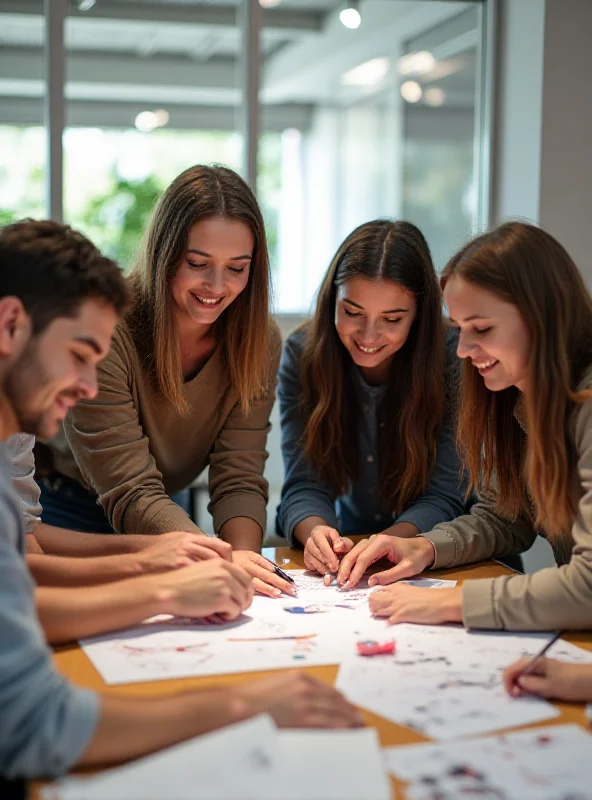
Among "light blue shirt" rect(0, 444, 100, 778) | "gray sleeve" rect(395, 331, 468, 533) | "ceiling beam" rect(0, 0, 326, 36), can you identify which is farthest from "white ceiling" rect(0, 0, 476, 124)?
"light blue shirt" rect(0, 444, 100, 778)

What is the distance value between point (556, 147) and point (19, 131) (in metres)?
2.32

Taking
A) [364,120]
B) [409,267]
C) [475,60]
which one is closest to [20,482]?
[409,267]

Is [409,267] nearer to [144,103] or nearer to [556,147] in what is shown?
[556,147]

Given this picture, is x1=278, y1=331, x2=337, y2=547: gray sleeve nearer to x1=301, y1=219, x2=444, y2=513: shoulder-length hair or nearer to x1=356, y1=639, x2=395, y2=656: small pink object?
x1=301, y1=219, x2=444, y2=513: shoulder-length hair

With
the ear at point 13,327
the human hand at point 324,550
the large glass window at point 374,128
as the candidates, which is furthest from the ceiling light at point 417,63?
the ear at point 13,327

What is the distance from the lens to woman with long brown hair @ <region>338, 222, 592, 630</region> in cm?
145

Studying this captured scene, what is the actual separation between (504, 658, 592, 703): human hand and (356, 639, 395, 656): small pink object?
187 mm

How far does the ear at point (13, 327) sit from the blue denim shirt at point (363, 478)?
1.03m

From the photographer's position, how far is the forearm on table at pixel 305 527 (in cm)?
201

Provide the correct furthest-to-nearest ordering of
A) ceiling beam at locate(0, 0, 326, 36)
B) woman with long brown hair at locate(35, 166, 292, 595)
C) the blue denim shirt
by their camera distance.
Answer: ceiling beam at locate(0, 0, 326, 36) → the blue denim shirt → woman with long brown hair at locate(35, 166, 292, 595)

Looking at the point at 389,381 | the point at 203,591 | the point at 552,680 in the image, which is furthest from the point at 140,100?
the point at 552,680

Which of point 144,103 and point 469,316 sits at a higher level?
point 144,103

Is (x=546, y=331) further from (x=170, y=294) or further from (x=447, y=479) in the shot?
(x=170, y=294)

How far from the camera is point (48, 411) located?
1.20m
